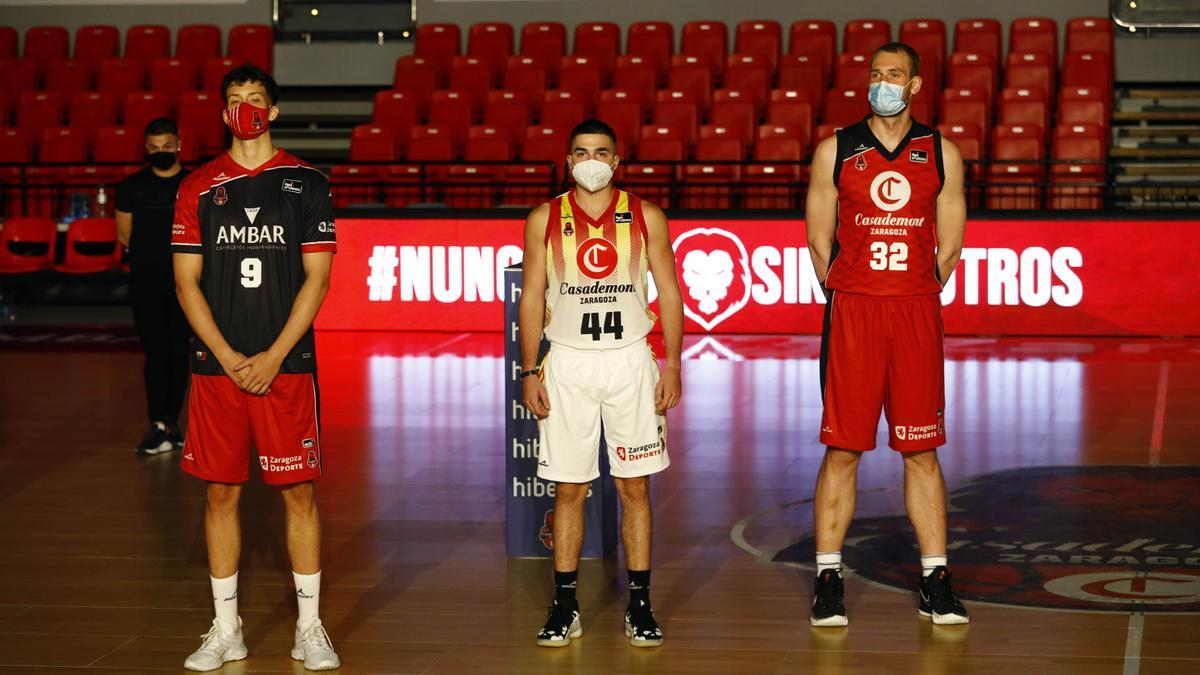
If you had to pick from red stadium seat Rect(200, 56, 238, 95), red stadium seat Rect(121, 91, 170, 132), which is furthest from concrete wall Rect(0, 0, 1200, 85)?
red stadium seat Rect(121, 91, 170, 132)

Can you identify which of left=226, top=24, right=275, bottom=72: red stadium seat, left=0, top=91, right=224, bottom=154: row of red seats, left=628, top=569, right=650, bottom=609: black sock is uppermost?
left=226, top=24, right=275, bottom=72: red stadium seat

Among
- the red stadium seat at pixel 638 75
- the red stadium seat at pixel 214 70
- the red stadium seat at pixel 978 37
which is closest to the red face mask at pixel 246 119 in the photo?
the red stadium seat at pixel 638 75

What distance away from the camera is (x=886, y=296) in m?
6.54

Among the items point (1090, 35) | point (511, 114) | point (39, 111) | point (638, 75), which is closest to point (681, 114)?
point (638, 75)

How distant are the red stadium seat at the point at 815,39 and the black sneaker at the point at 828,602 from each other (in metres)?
16.0

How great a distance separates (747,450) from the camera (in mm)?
10703

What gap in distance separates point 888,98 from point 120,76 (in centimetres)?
1931

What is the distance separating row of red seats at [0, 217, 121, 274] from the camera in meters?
19.4

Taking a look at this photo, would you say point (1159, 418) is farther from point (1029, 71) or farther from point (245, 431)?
point (1029, 71)

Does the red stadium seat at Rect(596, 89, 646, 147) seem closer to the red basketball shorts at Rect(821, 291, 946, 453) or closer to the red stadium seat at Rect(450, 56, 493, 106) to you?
the red stadium seat at Rect(450, 56, 493, 106)

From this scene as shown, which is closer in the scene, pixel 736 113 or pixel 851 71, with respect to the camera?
pixel 736 113

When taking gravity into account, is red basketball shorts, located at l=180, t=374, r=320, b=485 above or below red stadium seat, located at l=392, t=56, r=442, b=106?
below

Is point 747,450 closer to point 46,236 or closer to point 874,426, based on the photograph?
point 874,426

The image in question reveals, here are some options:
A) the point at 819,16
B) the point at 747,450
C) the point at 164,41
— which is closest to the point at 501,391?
the point at 747,450
